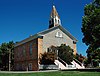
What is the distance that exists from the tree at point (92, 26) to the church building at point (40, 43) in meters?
13.2

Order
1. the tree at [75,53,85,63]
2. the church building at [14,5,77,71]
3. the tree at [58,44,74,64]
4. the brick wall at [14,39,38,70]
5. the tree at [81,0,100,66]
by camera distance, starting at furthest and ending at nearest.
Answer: the tree at [75,53,85,63]
the brick wall at [14,39,38,70]
the tree at [58,44,74,64]
the church building at [14,5,77,71]
the tree at [81,0,100,66]

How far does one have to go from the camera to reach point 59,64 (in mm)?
47219

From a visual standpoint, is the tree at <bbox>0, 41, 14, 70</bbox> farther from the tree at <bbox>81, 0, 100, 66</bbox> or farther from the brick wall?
the tree at <bbox>81, 0, 100, 66</bbox>

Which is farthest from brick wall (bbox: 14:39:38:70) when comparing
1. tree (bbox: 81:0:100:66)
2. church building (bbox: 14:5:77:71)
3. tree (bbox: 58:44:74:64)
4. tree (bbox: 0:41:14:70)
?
tree (bbox: 81:0:100:66)

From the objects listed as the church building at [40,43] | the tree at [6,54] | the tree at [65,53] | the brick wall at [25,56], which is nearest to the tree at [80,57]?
the church building at [40,43]

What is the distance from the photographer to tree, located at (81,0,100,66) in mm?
34406

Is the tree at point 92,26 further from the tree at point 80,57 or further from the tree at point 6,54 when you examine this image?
the tree at point 6,54

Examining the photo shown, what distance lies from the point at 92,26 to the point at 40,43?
1588 cm

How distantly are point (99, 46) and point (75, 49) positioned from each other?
19.2m

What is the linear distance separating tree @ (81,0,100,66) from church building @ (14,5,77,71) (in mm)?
13156

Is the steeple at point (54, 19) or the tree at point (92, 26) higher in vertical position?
the steeple at point (54, 19)

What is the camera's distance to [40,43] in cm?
4916

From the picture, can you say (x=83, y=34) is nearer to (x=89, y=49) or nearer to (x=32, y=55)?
(x=89, y=49)

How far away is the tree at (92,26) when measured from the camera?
3441 cm
